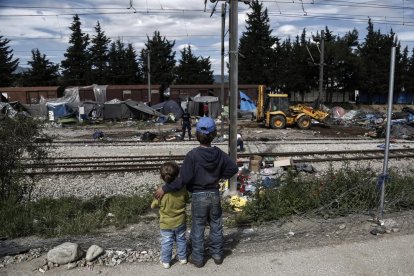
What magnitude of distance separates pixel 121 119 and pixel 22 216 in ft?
87.9

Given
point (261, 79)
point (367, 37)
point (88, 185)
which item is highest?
point (367, 37)

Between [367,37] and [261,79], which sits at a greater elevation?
[367,37]

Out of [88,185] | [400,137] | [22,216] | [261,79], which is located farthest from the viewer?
[261,79]

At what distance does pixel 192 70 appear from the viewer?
2603 inches

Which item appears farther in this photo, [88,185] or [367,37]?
[367,37]

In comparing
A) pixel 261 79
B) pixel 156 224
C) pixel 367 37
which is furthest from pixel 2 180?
pixel 367 37

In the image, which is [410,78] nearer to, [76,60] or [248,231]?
[76,60]

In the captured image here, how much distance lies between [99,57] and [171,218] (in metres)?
62.9

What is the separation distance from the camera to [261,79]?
5947cm

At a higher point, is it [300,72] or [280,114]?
[300,72]

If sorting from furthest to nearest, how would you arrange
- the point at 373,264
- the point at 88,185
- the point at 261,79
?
the point at 261,79
the point at 88,185
the point at 373,264

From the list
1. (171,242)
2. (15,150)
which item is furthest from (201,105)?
(171,242)

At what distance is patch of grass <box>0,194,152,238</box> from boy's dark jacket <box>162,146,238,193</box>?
91.3 inches

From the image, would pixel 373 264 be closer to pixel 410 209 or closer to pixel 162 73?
pixel 410 209
